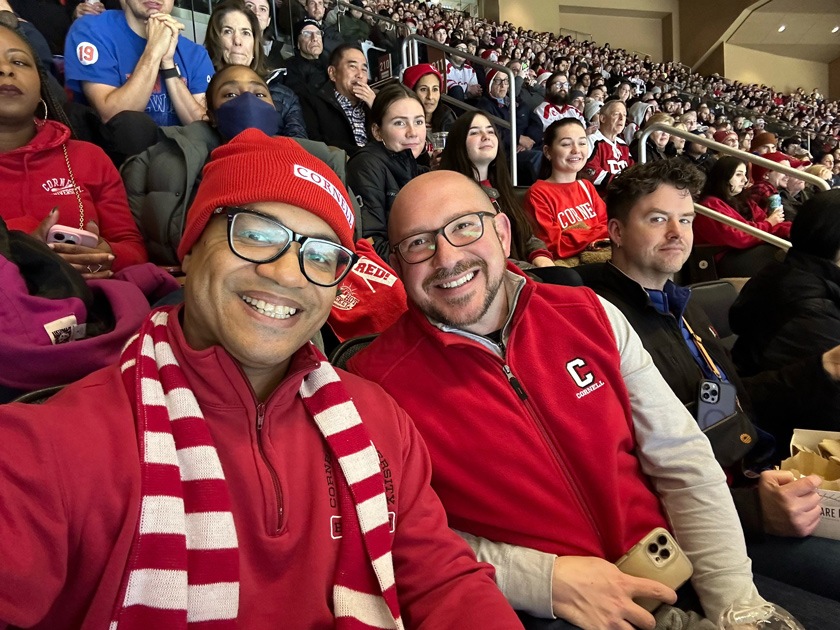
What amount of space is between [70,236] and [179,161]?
0.62m

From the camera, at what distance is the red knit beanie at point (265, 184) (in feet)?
3.19

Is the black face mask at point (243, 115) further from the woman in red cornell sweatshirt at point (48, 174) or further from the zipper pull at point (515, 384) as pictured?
the zipper pull at point (515, 384)

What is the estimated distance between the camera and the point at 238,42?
11.1 ft

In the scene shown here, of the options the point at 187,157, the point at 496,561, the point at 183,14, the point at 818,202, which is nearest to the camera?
the point at 496,561

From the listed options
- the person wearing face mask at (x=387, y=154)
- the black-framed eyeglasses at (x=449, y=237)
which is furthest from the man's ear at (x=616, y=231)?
the person wearing face mask at (x=387, y=154)

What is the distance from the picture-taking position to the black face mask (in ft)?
7.34

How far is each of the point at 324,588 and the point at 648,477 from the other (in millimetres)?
830

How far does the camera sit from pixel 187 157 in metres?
2.10

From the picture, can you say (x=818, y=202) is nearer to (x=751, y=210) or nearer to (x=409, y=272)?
(x=409, y=272)

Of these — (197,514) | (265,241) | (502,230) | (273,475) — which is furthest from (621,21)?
(197,514)

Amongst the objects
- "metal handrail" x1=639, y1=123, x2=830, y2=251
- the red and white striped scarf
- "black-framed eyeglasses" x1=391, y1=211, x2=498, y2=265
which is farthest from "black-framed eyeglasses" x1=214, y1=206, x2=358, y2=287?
"metal handrail" x1=639, y1=123, x2=830, y2=251

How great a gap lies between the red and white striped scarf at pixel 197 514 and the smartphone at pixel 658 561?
20.3 inches

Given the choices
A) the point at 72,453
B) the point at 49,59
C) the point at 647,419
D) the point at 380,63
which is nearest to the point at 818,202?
the point at 647,419

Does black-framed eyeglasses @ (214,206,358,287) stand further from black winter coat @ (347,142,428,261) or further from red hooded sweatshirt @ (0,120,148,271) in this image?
black winter coat @ (347,142,428,261)
